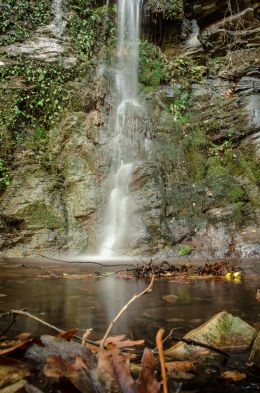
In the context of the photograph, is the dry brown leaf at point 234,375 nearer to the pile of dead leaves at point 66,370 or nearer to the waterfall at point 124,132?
the pile of dead leaves at point 66,370

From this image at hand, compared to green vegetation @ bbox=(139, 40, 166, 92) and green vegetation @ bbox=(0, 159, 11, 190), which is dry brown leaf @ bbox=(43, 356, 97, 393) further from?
green vegetation @ bbox=(139, 40, 166, 92)

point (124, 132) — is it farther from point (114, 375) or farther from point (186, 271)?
point (114, 375)

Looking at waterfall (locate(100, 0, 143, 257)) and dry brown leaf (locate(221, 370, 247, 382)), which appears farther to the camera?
waterfall (locate(100, 0, 143, 257))

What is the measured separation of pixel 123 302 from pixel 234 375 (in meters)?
1.72

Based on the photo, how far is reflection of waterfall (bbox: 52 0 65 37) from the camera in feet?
44.4

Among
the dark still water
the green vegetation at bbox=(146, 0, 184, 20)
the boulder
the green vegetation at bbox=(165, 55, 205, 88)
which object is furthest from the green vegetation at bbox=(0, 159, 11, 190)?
the green vegetation at bbox=(146, 0, 184, 20)

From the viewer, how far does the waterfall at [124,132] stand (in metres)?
9.60

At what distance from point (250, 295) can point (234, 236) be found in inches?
230

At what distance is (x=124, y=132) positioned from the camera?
11.6 m

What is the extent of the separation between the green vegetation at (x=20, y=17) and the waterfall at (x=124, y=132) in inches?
122

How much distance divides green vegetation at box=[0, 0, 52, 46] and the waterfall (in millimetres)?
3097

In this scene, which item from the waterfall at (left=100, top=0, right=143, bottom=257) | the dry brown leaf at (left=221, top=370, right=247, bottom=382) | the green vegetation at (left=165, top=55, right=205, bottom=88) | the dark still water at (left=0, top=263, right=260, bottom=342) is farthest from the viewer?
the green vegetation at (left=165, top=55, right=205, bottom=88)

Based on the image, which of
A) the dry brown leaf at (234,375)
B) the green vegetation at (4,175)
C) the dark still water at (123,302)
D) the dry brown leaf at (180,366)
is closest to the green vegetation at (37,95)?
the green vegetation at (4,175)

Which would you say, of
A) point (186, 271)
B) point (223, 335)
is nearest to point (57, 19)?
point (186, 271)
